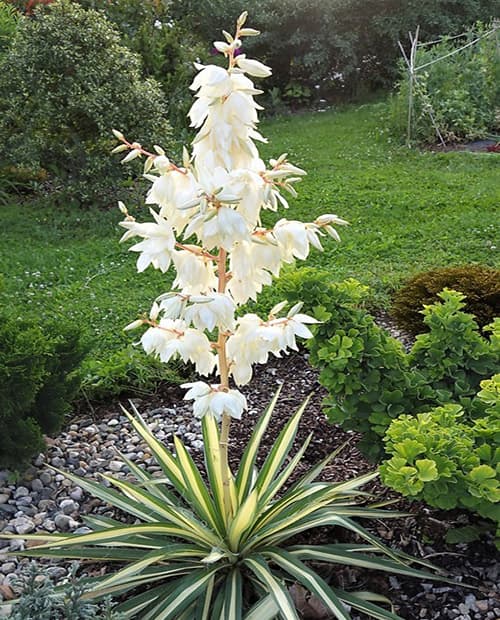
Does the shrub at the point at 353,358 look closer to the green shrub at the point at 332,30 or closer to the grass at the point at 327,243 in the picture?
the grass at the point at 327,243

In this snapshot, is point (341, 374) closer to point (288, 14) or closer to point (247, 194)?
point (247, 194)

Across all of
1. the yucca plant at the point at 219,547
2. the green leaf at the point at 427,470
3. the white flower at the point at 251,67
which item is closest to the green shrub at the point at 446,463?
the green leaf at the point at 427,470

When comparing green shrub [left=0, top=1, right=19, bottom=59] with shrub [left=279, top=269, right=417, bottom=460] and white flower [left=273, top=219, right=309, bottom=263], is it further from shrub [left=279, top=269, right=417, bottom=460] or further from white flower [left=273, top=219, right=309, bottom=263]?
white flower [left=273, top=219, right=309, bottom=263]

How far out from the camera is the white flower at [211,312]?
180 centimetres

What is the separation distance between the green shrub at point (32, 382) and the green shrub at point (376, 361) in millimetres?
979

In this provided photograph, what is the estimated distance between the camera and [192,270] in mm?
1879

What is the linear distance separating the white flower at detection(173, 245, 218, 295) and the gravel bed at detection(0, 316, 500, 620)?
3.53 ft

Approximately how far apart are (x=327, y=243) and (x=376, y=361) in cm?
324

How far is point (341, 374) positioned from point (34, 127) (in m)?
4.70

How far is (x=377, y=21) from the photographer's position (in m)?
10.9

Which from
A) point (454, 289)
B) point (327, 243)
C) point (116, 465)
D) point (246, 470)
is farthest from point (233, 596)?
point (327, 243)

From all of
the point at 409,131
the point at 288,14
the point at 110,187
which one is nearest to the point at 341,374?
the point at 110,187

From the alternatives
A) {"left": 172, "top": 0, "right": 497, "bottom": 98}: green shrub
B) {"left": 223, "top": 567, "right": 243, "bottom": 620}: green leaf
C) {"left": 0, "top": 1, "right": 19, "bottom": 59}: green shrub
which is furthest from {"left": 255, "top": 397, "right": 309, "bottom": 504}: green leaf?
{"left": 172, "top": 0, "right": 497, "bottom": 98}: green shrub

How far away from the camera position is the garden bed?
231 cm
